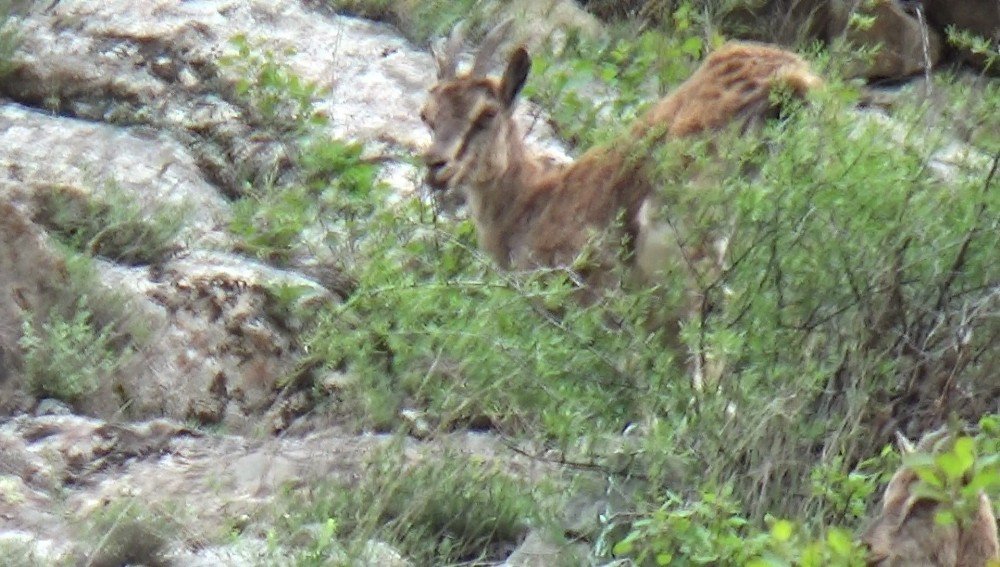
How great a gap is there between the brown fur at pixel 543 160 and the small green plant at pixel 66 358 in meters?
1.74

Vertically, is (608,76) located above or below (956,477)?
below

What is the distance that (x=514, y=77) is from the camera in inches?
337

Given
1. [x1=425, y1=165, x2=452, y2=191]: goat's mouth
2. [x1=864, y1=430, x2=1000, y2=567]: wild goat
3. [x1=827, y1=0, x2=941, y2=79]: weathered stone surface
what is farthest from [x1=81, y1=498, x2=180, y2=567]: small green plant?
[x1=827, y1=0, x2=941, y2=79]: weathered stone surface

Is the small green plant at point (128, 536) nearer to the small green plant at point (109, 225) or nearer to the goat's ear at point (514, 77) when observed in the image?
the small green plant at point (109, 225)

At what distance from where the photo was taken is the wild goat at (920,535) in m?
4.47

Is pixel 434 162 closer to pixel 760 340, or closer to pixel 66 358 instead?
pixel 66 358

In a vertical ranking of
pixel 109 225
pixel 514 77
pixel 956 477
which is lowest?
pixel 109 225

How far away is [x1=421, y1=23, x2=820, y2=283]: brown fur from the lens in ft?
23.8

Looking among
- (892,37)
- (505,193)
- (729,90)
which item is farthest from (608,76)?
(892,37)

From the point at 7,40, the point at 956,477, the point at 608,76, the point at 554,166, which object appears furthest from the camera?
the point at 7,40

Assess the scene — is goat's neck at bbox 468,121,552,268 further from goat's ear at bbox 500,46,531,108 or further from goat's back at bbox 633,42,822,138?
goat's back at bbox 633,42,822,138

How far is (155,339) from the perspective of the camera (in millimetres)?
7637

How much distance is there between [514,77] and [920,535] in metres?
4.44

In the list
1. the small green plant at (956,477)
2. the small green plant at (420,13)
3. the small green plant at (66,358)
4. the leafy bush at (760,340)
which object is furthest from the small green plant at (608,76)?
the small green plant at (956,477)
